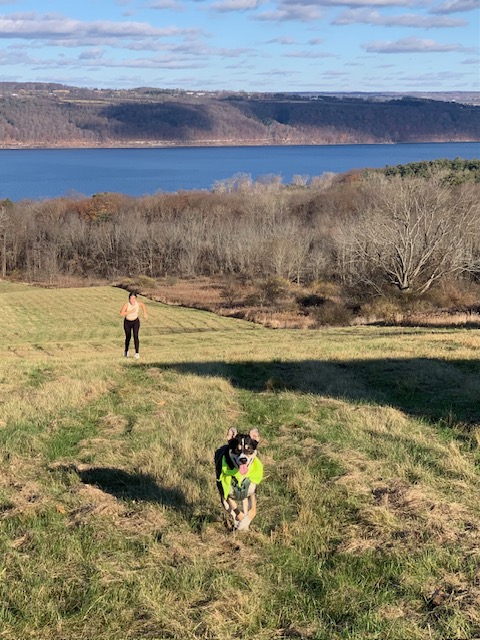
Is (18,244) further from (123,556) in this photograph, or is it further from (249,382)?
(123,556)

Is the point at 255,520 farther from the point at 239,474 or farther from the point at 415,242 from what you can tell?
the point at 415,242

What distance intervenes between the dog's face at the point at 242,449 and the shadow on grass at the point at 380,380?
5322mm

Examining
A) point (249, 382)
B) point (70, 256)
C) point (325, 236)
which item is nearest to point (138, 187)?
point (70, 256)

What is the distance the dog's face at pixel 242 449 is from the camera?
573cm

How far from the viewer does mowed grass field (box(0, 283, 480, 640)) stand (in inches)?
189

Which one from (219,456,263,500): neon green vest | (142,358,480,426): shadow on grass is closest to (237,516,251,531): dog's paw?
(219,456,263,500): neon green vest

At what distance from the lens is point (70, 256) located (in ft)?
344

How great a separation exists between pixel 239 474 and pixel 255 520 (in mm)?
1021

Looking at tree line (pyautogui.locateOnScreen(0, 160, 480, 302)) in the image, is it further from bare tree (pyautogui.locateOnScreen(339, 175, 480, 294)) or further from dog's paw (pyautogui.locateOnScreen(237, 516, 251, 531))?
dog's paw (pyautogui.locateOnScreen(237, 516, 251, 531))

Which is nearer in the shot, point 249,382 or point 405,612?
point 405,612

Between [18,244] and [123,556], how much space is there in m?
106

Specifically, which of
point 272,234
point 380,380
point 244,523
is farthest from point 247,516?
point 272,234

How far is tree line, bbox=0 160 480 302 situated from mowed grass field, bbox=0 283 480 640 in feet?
135

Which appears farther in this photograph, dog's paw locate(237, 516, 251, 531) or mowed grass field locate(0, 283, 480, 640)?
dog's paw locate(237, 516, 251, 531)
